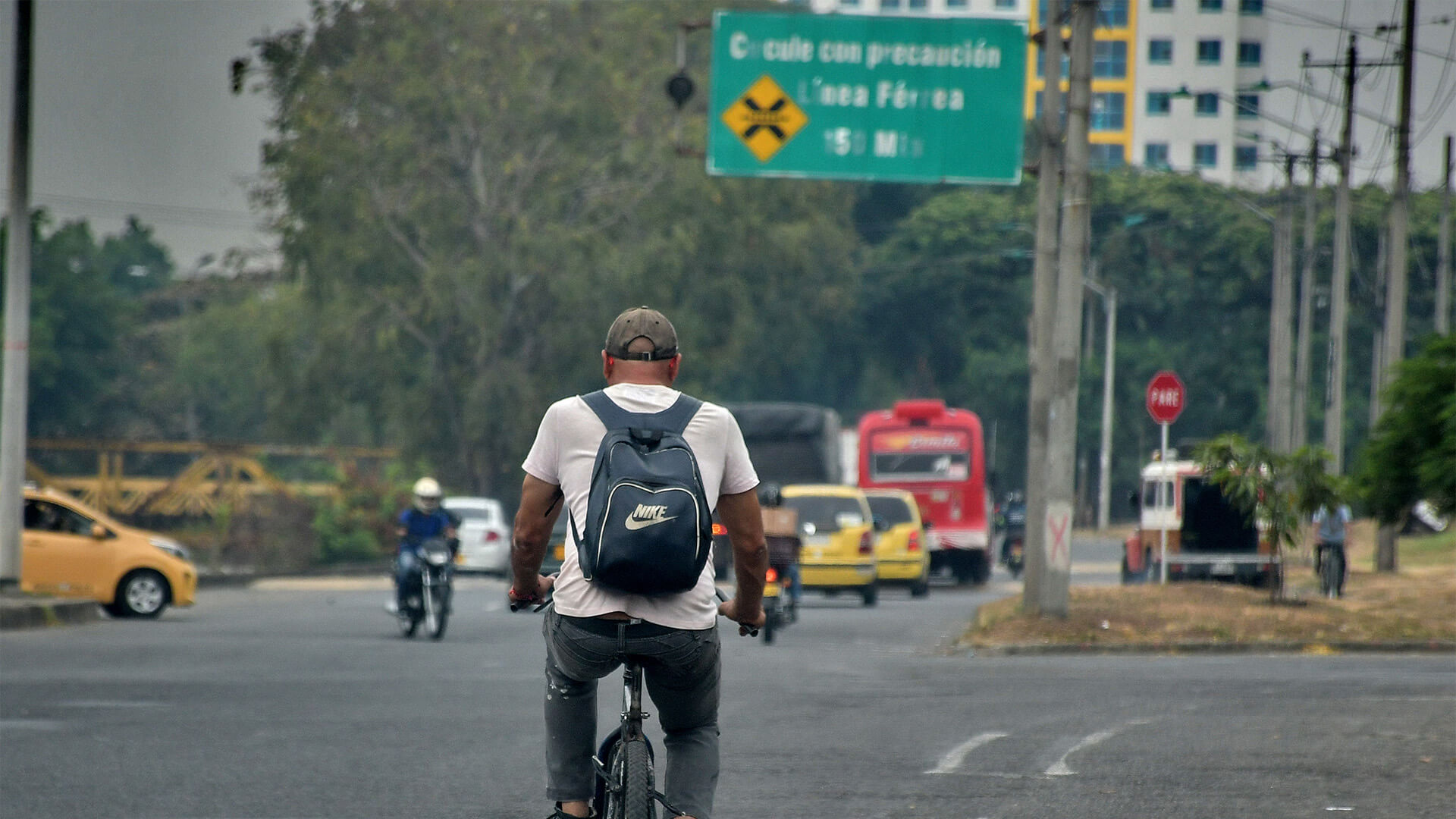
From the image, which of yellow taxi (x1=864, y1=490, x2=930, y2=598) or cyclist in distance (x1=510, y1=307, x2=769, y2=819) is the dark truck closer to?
yellow taxi (x1=864, y1=490, x2=930, y2=598)

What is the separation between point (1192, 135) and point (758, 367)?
4687 cm

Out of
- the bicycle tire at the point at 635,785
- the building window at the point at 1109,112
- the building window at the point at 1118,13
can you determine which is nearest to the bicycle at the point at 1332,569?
the bicycle tire at the point at 635,785

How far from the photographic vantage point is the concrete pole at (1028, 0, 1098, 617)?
1977 centimetres

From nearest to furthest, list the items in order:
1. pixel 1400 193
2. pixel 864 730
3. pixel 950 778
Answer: pixel 950 778 < pixel 864 730 < pixel 1400 193

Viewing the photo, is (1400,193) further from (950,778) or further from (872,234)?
(872,234)

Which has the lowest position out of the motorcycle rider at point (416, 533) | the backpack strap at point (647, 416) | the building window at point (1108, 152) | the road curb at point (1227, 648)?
the road curb at point (1227, 648)

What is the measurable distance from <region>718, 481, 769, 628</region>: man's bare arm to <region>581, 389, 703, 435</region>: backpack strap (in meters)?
0.27

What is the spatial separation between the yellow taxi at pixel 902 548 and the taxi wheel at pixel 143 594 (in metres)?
11.8

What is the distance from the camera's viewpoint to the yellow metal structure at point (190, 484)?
4150 cm

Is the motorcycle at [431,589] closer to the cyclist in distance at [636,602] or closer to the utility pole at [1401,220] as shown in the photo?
the cyclist in distance at [636,602]

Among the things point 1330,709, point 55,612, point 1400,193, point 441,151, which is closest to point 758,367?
point 441,151

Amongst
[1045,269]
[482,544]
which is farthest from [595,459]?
[482,544]

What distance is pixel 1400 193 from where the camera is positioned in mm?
33594

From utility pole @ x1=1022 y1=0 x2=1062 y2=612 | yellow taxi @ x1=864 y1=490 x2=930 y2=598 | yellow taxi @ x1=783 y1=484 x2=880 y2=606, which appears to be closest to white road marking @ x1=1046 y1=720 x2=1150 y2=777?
utility pole @ x1=1022 y1=0 x2=1062 y2=612
